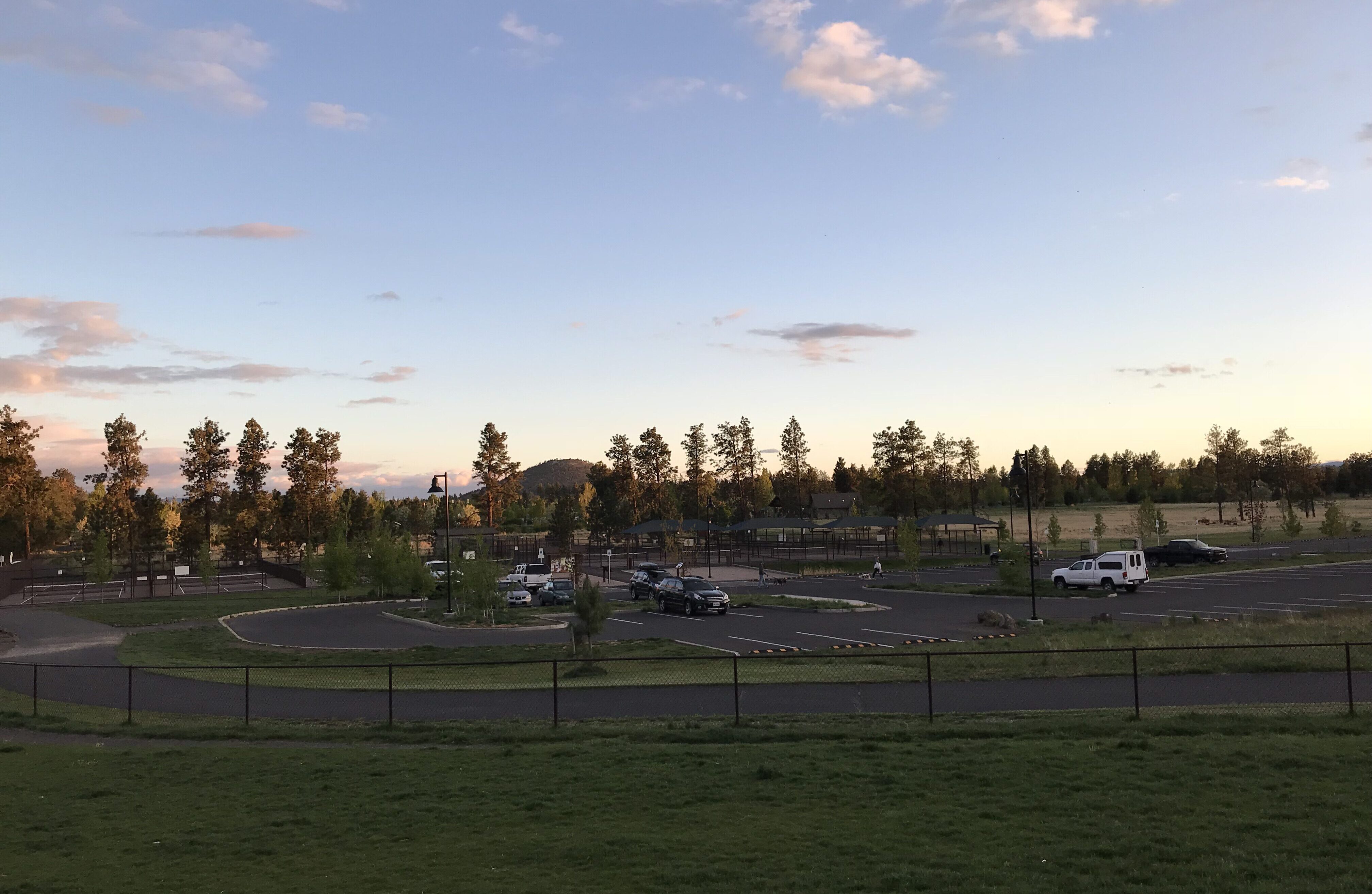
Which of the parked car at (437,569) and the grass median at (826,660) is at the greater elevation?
the parked car at (437,569)

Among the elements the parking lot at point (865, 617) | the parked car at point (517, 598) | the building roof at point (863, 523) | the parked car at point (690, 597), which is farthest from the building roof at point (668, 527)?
the parked car at point (690, 597)

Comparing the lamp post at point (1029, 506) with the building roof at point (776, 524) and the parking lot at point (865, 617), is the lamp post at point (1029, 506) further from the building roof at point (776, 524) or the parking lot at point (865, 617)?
the building roof at point (776, 524)

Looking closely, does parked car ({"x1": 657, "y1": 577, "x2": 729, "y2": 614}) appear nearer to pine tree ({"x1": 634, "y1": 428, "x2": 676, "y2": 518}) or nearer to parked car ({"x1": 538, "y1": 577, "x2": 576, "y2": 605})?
parked car ({"x1": 538, "y1": 577, "x2": 576, "y2": 605})

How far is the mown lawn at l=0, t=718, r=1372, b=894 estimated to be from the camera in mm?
8250

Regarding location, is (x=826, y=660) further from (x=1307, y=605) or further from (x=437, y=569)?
(x=437, y=569)

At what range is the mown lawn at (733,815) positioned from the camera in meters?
8.25

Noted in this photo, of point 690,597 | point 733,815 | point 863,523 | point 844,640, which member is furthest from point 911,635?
point 863,523

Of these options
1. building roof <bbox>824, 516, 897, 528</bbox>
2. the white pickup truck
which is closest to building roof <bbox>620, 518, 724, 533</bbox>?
building roof <bbox>824, 516, 897, 528</bbox>

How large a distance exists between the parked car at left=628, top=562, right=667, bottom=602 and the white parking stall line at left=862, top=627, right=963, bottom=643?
1405 cm

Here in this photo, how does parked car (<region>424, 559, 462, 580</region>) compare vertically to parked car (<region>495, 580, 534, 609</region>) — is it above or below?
above

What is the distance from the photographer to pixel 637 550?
327 ft

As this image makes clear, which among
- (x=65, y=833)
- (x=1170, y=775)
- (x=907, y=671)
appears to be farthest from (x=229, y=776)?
(x=907, y=671)

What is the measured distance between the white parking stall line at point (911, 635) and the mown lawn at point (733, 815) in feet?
50.9

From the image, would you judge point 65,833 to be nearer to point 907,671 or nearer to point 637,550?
point 907,671
